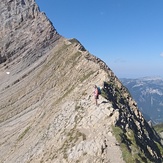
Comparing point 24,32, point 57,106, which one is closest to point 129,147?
point 57,106

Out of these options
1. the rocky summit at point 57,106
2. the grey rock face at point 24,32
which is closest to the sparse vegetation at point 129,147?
the rocky summit at point 57,106

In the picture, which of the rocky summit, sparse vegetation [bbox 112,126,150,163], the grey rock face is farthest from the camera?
the grey rock face

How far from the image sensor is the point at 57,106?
49.5 metres

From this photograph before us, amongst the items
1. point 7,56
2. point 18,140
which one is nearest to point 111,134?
point 18,140

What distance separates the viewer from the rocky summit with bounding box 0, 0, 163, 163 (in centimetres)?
3132

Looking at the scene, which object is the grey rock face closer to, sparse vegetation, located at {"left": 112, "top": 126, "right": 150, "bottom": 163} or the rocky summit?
the rocky summit

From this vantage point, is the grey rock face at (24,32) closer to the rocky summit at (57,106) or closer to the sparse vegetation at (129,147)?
the rocky summit at (57,106)

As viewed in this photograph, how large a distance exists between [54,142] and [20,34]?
3196 inches

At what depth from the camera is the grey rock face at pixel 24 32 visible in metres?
108

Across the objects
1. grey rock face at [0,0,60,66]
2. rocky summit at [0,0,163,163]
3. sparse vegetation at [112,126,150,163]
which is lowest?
sparse vegetation at [112,126,150,163]

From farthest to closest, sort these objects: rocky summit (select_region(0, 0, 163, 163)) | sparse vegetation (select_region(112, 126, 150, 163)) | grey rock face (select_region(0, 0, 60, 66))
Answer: grey rock face (select_region(0, 0, 60, 66))
rocky summit (select_region(0, 0, 163, 163))
sparse vegetation (select_region(112, 126, 150, 163))

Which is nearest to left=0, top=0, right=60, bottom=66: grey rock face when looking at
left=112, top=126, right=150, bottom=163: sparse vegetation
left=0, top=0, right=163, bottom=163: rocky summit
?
left=0, top=0, right=163, bottom=163: rocky summit

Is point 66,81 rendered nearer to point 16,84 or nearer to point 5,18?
point 16,84

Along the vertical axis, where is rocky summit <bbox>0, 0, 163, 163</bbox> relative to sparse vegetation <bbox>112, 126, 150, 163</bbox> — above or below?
above
